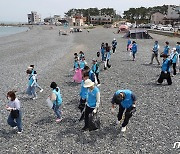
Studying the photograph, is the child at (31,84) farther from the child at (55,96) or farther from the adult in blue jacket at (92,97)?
the adult in blue jacket at (92,97)

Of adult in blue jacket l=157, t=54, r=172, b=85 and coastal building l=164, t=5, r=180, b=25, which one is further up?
coastal building l=164, t=5, r=180, b=25

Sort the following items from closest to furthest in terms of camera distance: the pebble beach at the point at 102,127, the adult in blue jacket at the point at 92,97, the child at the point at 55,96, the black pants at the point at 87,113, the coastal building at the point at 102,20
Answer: the pebble beach at the point at 102,127 → the adult in blue jacket at the point at 92,97 → the black pants at the point at 87,113 → the child at the point at 55,96 → the coastal building at the point at 102,20

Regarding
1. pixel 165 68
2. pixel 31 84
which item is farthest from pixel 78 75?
pixel 165 68

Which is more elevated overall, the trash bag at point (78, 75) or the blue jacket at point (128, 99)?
the blue jacket at point (128, 99)

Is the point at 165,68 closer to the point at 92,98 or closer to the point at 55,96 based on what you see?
the point at 92,98

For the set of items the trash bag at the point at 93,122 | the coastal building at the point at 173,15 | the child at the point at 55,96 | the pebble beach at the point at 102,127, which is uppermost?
the coastal building at the point at 173,15

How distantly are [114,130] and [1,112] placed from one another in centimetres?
517

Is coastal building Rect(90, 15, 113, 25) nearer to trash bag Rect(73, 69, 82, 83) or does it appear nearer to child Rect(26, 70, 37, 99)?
trash bag Rect(73, 69, 82, 83)

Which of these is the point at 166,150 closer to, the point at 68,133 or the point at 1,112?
the point at 68,133

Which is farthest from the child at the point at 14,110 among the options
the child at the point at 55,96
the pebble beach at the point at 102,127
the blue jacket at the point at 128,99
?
the blue jacket at the point at 128,99

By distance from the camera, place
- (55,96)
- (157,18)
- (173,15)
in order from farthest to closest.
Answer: (157,18)
(173,15)
(55,96)

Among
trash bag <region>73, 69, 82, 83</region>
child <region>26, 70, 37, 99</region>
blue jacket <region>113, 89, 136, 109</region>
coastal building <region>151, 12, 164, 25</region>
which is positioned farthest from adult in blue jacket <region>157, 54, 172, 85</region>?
coastal building <region>151, 12, 164, 25</region>

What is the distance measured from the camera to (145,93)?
39.2 feet

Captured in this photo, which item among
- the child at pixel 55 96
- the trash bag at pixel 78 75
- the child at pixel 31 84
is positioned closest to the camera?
the child at pixel 55 96
